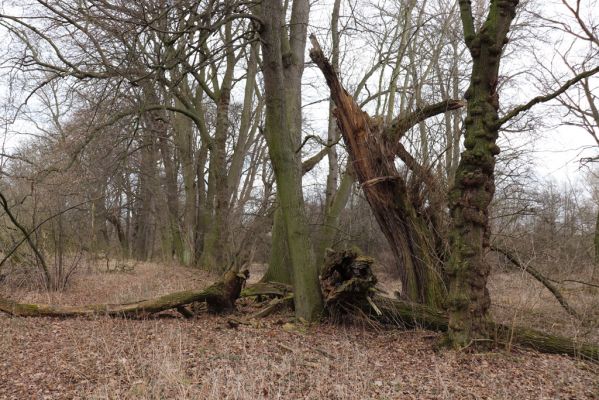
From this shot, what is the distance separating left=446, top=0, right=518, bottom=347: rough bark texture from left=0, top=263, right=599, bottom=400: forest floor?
0.41 m

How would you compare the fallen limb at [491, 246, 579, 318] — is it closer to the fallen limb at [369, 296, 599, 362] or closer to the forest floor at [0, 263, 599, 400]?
the forest floor at [0, 263, 599, 400]

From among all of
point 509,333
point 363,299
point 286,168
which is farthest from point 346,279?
point 509,333

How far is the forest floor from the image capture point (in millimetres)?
4168

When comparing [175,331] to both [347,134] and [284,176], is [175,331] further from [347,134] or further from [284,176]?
[347,134]

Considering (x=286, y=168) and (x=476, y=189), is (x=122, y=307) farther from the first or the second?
(x=476, y=189)

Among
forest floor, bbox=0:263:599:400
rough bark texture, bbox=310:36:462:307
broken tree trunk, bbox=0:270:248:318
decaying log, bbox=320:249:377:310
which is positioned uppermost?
rough bark texture, bbox=310:36:462:307

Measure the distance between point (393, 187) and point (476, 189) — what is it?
51.8 inches

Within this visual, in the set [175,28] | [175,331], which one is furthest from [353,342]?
[175,28]

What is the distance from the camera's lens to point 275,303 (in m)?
7.54

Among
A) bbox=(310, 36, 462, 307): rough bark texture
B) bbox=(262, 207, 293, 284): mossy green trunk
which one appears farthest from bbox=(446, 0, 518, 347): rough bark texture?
bbox=(262, 207, 293, 284): mossy green trunk

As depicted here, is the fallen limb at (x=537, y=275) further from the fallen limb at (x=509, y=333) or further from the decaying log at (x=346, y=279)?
the decaying log at (x=346, y=279)

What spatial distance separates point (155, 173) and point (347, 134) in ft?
40.6

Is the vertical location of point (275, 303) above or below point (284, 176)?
below

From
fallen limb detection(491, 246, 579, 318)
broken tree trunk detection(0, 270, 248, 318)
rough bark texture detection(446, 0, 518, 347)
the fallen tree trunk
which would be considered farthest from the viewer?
broken tree trunk detection(0, 270, 248, 318)
